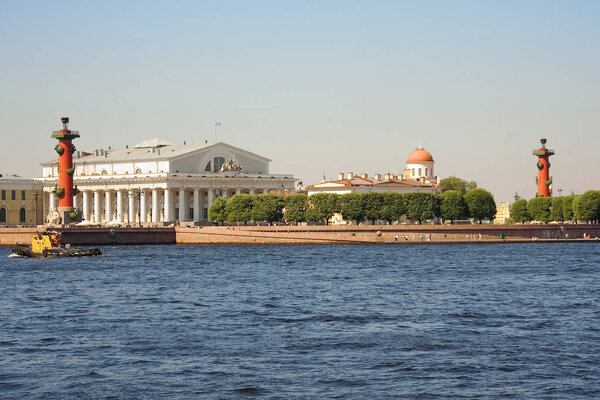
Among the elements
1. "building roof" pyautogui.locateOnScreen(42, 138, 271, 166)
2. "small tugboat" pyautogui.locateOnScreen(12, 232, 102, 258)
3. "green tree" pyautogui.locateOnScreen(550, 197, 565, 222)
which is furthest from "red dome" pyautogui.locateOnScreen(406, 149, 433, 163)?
"small tugboat" pyautogui.locateOnScreen(12, 232, 102, 258)

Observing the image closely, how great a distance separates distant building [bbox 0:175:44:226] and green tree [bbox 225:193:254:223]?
63.2 ft

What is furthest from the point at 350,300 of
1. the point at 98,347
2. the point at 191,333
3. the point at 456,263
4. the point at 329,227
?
the point at 329,227

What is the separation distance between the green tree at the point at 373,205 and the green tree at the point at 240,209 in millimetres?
9244

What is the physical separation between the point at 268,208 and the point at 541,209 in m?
21.6

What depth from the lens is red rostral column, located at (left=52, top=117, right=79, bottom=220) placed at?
78125 millimetres

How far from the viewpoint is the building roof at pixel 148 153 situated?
97.6 metres

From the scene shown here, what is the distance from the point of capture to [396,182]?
10112cm

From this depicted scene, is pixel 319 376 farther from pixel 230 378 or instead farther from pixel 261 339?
pixel 261 339

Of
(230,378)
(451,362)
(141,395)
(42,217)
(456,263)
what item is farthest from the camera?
(42,217)

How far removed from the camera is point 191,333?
2528 cm

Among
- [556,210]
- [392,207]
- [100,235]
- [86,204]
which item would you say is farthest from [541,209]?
[86,204]

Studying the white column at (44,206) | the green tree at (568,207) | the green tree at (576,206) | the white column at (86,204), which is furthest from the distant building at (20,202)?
the green tree at (576,206)

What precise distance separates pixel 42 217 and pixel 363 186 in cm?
2985

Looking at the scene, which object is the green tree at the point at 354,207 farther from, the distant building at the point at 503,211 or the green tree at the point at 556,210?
the distant building at the point at 503,211
